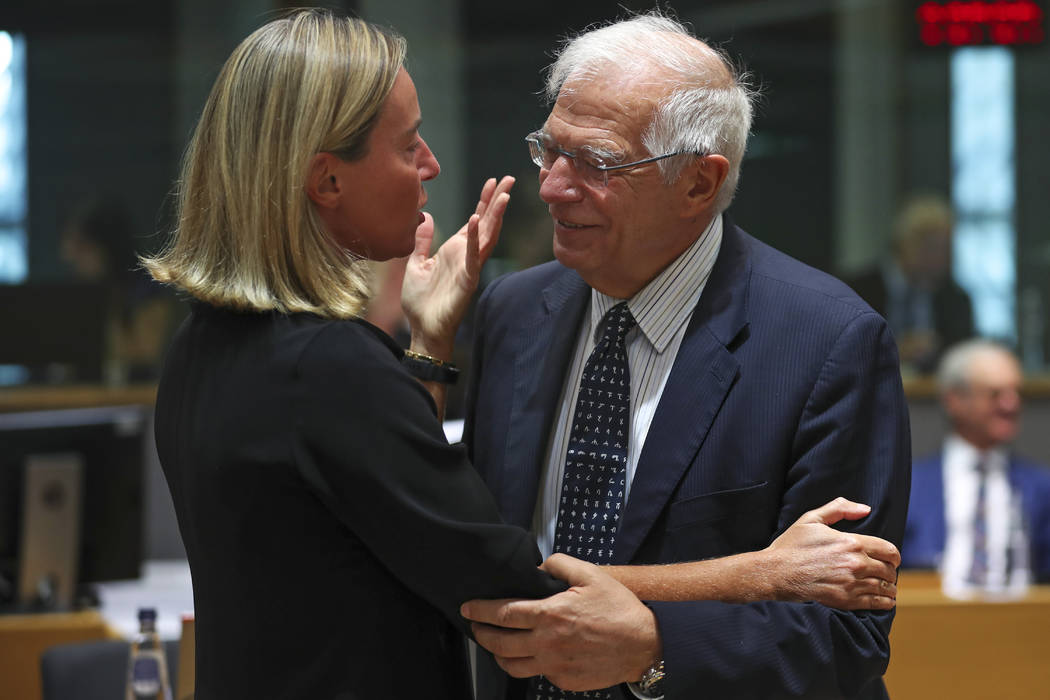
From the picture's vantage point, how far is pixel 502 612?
1441 mm

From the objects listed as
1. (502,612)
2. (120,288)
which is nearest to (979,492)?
(502,612)

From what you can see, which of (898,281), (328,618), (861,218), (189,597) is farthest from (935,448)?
(328,618)

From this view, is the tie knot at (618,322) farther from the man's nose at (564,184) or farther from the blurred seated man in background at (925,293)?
the blurred seated man in background at (925,293)

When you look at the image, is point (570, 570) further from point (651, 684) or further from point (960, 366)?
A: point (960, 366)

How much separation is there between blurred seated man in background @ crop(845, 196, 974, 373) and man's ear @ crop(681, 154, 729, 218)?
4650mm

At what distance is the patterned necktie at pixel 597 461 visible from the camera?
1761 millimetres

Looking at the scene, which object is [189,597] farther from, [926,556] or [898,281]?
[898,281]

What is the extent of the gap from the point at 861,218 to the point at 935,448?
7.12 feet

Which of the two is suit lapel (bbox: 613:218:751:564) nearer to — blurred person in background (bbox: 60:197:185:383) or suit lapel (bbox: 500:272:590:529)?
suit lapel (bbox: 500:272:590:529)

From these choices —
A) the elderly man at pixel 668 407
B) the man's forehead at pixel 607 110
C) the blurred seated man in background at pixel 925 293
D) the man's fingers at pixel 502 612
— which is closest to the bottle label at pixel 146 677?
the elderly man at pixel 668 407

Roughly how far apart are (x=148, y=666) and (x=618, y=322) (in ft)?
3.92

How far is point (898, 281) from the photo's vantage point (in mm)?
6871

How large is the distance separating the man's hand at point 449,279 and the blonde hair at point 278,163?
436mm

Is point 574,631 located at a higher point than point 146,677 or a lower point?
higher
